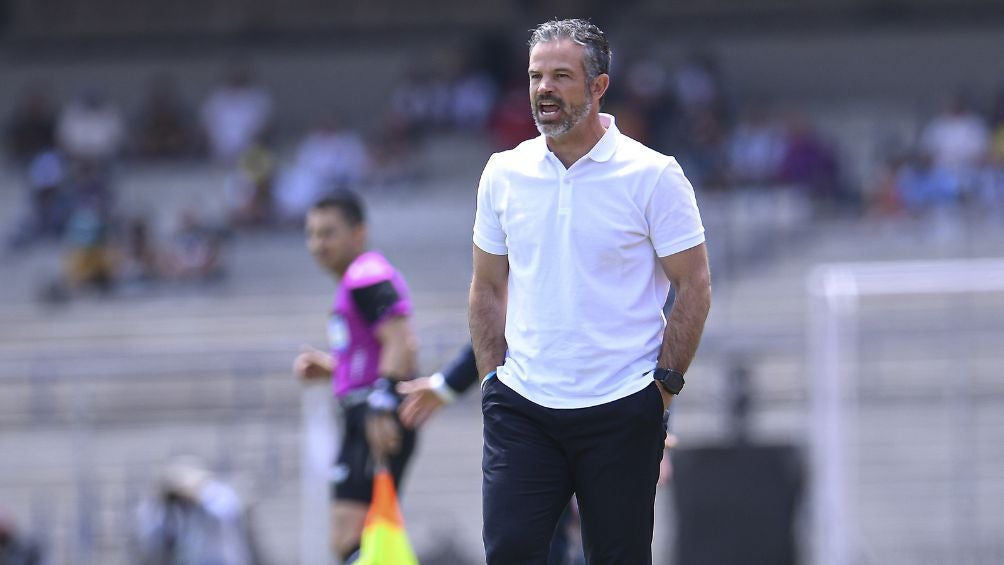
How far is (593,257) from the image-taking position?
452 cm

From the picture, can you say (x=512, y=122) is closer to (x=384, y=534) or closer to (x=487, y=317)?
(x=384, y=534)

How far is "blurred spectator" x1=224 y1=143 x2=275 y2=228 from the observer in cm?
1880

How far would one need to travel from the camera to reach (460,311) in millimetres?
15961

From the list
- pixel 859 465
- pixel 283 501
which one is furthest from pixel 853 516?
pixel 283 501

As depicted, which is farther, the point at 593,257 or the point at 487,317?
the point at 487,317

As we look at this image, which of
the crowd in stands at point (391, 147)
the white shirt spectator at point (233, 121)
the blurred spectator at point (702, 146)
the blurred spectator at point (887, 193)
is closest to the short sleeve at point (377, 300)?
the blurred spectator at point (887, 193)

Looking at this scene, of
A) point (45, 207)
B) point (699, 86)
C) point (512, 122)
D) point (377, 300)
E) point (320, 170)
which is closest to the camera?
point (377, 300)

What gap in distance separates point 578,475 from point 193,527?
20.6ft

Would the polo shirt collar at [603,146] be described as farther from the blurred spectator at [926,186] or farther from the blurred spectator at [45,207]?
the blurred spectator at [45,207]

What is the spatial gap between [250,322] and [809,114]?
8471mm

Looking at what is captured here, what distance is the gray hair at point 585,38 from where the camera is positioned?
4.52 meters

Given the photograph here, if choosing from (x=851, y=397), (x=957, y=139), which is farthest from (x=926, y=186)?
(x=851, y=397)

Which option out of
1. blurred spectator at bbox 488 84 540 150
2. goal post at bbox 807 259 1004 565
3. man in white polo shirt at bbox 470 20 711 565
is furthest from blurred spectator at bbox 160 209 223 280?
man in white polo shirt at bbox 470 20 711 565

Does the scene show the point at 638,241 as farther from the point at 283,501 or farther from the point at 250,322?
the point at 250,322
